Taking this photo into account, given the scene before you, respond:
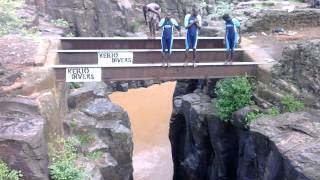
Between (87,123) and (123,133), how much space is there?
1527 millimetres

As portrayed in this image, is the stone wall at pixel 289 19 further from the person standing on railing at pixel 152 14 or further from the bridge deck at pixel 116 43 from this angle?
the person standing on railing at pixel 152 14

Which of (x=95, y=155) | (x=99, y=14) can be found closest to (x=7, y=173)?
(x=95, y=155)

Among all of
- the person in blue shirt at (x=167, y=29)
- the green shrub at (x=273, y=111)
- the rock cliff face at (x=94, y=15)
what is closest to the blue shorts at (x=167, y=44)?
the person in blue shirt at (x=167, y=29)

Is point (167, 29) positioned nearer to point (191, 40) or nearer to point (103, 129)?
point (191, 40)

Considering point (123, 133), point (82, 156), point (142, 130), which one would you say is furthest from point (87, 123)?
point (142, 130)

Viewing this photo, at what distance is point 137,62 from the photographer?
16.9 metres

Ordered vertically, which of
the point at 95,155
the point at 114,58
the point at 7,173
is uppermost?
the point at 114,58

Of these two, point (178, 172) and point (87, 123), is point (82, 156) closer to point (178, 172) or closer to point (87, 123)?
point (87, 123)

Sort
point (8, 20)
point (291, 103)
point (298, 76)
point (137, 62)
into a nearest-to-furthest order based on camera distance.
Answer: point (291, 103) → point (298, 76) → point (137, 62) → point (8, 20)

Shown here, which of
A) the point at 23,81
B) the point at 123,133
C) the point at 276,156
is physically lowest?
the point at 123,133

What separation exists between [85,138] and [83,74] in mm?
3055

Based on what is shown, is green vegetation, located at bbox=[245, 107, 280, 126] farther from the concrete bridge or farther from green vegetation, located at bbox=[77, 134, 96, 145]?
green vegetation, located at bbox=[77, 134, 96, 145]

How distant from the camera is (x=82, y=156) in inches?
593

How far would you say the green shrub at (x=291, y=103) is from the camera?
46.5 ft
